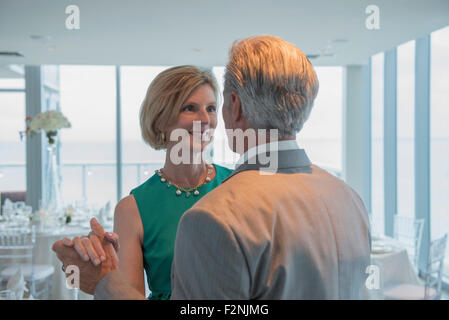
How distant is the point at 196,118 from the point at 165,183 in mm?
233

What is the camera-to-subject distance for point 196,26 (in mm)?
4480

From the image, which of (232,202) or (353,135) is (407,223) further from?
(232,202)

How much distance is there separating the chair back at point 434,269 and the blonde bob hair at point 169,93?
309cm

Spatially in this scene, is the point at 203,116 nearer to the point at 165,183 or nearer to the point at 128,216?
the point at 165,183

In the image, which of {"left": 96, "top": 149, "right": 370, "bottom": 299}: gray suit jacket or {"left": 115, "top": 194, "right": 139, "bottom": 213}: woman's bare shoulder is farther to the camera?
{"left": 115, "top": 194, "right": 139, "bottom": 213}: woman's bare shoulder

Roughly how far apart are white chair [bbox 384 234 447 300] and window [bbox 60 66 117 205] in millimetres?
3779

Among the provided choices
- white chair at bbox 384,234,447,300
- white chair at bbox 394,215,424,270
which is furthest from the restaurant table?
white chair at bbox 394,215,424,270

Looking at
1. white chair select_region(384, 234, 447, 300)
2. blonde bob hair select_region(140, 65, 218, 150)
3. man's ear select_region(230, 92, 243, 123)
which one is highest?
blonde bob hair select_region(140, 65, 218, 150)

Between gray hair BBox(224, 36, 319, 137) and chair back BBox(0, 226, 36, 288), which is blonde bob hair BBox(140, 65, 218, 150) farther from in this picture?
chair back BBox(0, 226, 36, 288)

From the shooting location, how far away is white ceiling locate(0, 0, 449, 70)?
374cm

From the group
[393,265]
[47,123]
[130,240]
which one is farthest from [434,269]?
[47,123]

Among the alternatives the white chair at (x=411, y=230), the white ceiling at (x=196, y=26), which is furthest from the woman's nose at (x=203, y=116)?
the white chair at (x=411, y=230)

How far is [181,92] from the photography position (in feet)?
3.99

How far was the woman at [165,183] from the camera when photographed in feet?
3.93
